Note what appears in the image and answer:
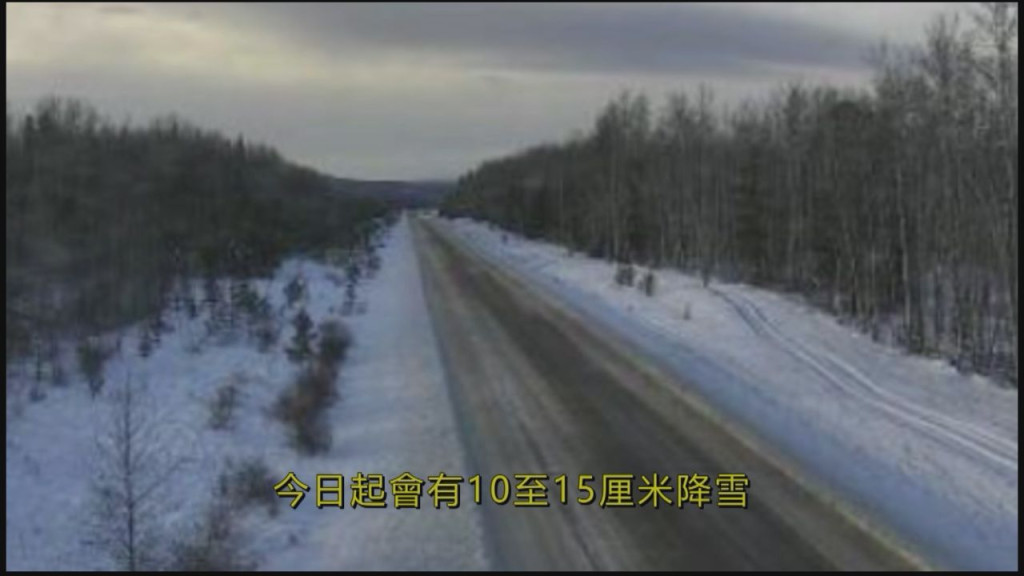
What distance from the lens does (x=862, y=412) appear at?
1680cm

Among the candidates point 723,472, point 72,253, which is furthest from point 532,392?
point 72,253

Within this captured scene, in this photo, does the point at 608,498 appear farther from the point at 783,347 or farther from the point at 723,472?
the point at 783,347

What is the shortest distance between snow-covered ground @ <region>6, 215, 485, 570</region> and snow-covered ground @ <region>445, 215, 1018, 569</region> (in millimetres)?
3470

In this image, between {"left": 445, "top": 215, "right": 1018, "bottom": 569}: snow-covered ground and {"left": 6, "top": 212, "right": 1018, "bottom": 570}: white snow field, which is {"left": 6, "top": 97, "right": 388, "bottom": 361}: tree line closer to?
{"left": 6, "top": 212, "right": 1018, "bottom": 570}: white snow field

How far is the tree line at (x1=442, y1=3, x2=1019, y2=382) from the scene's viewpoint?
2728 centimetres

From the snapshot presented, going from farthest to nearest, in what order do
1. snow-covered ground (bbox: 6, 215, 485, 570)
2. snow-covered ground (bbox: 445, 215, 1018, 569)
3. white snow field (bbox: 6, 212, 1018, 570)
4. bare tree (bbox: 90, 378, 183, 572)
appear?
snow-covered ground (bbox: 445, 215, 1018, 569) → white snow field (bbox: 6, 212, 1018, 570) → snow-covered ground (bbox: 6, 215, 485, 570) → bare tree (bbox: 90, 378, 183, 572)

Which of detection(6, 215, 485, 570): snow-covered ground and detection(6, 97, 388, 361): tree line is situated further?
detection(6, 97, 388, 361): tree line

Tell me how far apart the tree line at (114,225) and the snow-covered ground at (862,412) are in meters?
9.44

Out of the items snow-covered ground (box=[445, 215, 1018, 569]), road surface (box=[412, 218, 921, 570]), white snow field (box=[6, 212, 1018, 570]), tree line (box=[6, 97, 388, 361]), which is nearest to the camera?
road surface (box=[412, 218, 921, 570])

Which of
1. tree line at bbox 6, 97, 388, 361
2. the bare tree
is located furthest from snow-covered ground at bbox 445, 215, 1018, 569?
tree line at bbox 6, 97, 388, 361

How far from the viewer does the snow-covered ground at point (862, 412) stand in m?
11.2

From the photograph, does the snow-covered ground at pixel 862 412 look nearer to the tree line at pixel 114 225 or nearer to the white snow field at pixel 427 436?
the white snow field at pixel 427 436

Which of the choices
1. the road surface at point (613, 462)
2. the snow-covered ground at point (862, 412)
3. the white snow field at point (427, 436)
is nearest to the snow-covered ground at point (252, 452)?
the white snow field at point (427, 436)

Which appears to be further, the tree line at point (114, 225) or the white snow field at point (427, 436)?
the tree line at point (114, 225)
